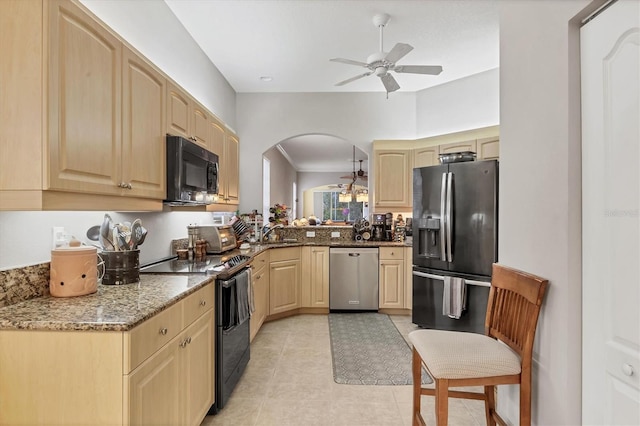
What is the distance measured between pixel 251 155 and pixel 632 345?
14.8 feet

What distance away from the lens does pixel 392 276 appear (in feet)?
14.8

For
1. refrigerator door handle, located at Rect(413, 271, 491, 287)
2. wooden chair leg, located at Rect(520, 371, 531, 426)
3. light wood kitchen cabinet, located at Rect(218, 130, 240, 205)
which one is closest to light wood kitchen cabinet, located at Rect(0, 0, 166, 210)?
light wood kitchen cabinet, located at Rect(218, 130, 240, 205)

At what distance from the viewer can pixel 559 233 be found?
1440 mm

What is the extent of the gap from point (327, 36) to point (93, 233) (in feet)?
8.65

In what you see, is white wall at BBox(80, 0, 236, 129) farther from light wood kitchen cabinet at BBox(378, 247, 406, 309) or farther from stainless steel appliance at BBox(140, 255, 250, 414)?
light wood kitchen cabinet at BBox(378, 247, 406, 309)

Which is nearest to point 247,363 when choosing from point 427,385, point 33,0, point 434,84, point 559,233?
point 427,385

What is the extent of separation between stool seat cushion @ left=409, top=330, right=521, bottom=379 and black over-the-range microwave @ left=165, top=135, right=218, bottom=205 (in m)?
1.78

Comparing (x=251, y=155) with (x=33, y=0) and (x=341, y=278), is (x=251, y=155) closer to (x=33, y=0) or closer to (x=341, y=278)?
(x=341, y=278)

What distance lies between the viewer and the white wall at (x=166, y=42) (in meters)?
2.26

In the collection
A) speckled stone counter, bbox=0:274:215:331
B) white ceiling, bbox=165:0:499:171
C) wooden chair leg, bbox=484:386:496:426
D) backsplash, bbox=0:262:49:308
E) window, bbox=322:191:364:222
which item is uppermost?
white ceiling, bbox=165:0:499:171

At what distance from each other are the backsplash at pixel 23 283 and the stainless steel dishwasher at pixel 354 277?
3216 mm

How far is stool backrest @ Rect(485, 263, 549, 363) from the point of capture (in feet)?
5.07

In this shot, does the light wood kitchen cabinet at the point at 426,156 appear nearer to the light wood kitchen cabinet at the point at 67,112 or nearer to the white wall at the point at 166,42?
the white wall at the point at 166,42

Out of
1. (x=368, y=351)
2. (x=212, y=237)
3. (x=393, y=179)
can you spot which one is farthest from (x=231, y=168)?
(x=368, y=351)
